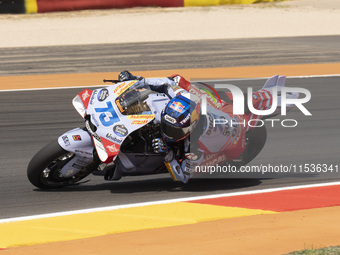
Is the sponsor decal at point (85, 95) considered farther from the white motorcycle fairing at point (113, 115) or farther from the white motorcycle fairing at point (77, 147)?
the white motorcycle fairing at point (77, 147)

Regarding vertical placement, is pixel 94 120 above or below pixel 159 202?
above

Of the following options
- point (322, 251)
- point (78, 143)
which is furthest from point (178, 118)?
point (322, 251)

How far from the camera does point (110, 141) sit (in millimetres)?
7234

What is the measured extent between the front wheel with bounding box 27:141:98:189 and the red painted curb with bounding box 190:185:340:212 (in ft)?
4.71

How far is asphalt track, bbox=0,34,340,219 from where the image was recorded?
762 cm

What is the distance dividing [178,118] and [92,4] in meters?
20.8

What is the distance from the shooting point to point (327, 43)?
21.4 meters

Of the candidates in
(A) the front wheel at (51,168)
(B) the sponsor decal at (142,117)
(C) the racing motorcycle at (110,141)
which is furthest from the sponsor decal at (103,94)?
(A) the front wheel at (51,168)

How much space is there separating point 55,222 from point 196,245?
161 centimetres

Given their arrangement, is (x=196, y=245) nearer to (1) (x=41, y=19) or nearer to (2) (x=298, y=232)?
(2) (x=298, y=232)

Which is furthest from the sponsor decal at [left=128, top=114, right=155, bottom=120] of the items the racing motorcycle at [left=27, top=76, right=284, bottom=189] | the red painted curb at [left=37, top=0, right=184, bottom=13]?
the red painted curb at [left=37, top=0, right=184, bottom=13]

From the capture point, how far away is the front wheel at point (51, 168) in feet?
24.5

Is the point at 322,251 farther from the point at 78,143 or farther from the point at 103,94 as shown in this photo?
the point at 103,94

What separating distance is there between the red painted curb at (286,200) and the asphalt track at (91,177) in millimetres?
387
